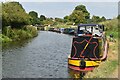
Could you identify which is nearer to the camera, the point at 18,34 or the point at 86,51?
the point at 86,51

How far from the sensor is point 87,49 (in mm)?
24547

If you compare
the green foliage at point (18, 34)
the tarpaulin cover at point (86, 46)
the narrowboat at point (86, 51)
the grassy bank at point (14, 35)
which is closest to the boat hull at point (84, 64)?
the narrowboat at point (86, 51)

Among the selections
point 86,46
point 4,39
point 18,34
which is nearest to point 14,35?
point 18,34

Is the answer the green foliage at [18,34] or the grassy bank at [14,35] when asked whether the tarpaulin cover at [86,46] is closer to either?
the grassy bank at [14,35]

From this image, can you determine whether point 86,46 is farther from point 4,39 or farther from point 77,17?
point 77,17

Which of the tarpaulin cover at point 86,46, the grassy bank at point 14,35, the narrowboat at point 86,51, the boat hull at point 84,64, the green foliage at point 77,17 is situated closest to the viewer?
the boat hull at point 84,64

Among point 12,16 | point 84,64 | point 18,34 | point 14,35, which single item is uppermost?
point 12,16

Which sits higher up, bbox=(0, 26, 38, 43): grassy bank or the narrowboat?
bbox=(0, 26, 38, 43): grassy bank

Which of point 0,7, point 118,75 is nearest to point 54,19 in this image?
point 0,7

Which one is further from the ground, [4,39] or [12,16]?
[12,16]

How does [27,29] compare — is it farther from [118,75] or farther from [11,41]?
[118,75]

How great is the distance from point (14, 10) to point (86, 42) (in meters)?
33.9

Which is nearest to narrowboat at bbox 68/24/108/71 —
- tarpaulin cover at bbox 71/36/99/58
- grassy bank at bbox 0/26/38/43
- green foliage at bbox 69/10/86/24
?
tarpaulin cover at bbox 71/36/99/58

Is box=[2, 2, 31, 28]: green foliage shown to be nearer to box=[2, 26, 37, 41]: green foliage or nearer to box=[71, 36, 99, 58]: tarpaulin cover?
Answer: box=[2, 26, 37, 41]: green foliage
